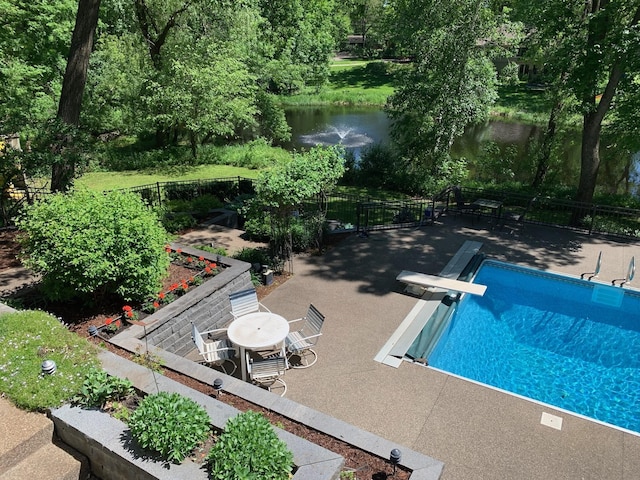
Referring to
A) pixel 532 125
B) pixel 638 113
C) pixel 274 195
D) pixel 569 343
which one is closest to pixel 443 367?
pixel 569 343

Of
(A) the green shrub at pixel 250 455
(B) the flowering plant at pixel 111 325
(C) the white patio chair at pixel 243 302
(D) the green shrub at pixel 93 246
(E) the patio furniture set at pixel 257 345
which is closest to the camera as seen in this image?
(A) the green shrub at pixel 250 455

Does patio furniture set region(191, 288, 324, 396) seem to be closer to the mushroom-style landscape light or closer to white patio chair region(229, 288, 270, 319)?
white patio chair region(229, 288, 270, 319)

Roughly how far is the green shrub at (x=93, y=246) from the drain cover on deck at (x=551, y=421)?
623 cm

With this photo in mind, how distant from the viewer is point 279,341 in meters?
6.83

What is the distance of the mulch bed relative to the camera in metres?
4.62

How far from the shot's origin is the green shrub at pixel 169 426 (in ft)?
13.8

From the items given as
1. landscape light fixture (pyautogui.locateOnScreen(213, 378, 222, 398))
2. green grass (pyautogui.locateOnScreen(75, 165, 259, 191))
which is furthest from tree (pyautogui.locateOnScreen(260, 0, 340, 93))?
landscape light fixture (pyautogui.locateOnScreen(213, 378, 222, 398))

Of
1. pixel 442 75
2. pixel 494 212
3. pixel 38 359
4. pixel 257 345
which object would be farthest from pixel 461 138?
pixel 38 359

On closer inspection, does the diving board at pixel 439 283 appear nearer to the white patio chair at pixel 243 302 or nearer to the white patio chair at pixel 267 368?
the white patio chair at pixel 243 302

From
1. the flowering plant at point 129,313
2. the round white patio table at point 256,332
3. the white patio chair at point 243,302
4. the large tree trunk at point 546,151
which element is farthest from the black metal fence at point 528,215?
the flowering plant at point 129,313

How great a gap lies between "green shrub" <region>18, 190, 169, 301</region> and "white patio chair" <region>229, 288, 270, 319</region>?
1.31 meters

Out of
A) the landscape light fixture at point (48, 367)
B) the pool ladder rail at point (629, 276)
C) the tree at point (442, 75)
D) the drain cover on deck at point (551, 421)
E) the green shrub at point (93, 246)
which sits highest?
the tree at point (442, 75)

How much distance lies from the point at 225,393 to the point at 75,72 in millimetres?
8772

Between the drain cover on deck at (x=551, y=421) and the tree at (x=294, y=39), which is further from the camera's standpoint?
the tree at (x=294, y=39)
